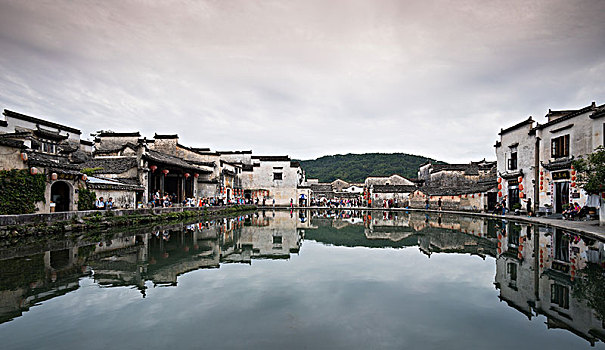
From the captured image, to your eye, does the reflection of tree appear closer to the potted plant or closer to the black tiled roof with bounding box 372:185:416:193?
the potted plant

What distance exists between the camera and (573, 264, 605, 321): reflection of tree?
4.43 meters

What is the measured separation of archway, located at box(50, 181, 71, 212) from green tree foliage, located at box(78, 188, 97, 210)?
55 cm

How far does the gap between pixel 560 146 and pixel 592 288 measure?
683 inches

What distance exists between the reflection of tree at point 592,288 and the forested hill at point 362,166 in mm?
68432

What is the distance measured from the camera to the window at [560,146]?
1822 centimetres

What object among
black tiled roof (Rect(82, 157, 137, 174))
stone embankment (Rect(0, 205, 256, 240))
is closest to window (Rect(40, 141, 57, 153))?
black tiled roof (Rect(82, 157, 137, 174))

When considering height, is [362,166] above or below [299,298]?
above

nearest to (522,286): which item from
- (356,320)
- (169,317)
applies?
(356,320)

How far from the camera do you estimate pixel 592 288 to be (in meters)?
5.23

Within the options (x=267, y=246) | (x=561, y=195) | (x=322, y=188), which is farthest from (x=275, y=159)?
(x=267, y=246)

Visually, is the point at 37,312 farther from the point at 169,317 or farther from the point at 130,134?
the point at 130,134

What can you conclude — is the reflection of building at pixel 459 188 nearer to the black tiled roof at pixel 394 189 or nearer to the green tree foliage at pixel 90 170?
the black tiled roof at pixel 394 189

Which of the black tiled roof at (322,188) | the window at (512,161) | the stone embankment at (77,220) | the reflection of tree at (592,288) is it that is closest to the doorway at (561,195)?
the window at (512,161)

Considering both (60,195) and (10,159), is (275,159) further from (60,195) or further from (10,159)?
(10,159)
